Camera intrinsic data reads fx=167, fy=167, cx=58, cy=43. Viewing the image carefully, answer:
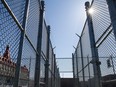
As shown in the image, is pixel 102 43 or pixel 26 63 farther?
pixel 102 43

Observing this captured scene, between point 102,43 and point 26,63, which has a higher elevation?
point 102,43

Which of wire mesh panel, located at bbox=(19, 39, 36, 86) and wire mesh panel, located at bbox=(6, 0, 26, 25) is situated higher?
wire mesh panel, located at bbox=(6, 0, 26, 25)

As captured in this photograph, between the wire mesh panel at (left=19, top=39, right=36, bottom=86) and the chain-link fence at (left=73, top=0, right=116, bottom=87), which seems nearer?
the wire mesh panel at (left=19, top=39, right=36, bottom=86)

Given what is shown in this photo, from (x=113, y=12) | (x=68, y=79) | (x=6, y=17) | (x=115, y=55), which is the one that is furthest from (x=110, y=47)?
(x=68, y=79)

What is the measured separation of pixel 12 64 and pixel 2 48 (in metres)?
0.36

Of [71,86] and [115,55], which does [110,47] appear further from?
[71,86]

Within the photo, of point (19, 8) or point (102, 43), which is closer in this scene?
point (19, 8)

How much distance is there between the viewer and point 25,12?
201cm

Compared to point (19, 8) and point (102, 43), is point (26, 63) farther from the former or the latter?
point (102, 43)

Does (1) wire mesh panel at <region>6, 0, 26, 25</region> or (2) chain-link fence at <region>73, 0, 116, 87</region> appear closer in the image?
(1) wire mesh panel at <region>6, 0, 26, 25</region>

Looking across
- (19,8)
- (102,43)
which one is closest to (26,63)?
(19,8)

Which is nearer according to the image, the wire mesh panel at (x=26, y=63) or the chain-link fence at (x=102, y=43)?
the wire mesh panel at (x=26, y=63)

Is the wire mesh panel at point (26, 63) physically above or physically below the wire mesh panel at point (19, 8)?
below

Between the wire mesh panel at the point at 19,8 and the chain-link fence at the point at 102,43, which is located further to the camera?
the chain-link fence at the point at 102,43
